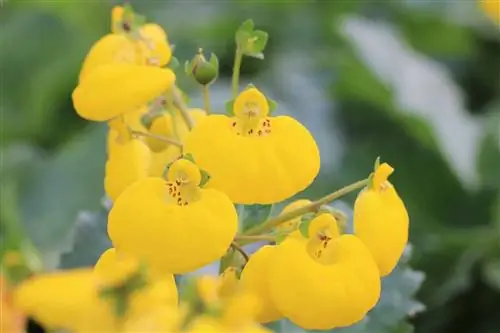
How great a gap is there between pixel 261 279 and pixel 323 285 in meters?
0.03

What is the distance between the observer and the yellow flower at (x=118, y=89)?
0.50m

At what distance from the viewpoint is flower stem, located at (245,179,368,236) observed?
1.60 ft

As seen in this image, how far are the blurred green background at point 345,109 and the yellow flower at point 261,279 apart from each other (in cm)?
25

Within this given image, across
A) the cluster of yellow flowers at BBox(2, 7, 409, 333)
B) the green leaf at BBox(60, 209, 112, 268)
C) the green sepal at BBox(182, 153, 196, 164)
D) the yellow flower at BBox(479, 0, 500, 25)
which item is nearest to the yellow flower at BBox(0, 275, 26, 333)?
the cluster of yellow flowers at BBox(2, 7, 409, 333)

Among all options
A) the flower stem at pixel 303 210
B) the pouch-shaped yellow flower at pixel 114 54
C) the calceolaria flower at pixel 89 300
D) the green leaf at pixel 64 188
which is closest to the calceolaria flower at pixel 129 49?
the pouch-shaped yellow flower at pixel 114 54

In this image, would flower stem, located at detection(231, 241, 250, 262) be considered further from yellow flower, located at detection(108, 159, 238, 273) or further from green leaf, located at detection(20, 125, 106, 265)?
green leaf, located at detection(20, 125, 106, 265)

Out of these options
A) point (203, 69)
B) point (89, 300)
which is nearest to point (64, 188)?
point (203, 69)

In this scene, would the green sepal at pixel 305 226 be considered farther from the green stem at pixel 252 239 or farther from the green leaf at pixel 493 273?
the green leaf at pixel 493 273

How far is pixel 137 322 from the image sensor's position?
1.07 feet

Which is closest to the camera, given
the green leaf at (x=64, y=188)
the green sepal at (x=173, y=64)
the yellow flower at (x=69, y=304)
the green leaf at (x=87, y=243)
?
the yellow flower at (x=69, y=304)

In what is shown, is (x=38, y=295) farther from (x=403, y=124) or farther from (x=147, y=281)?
(x=403, y=124)

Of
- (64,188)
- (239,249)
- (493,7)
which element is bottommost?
(64,188)

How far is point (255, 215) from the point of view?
1.77 ft

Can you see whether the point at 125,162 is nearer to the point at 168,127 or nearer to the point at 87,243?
the point at 168,127
